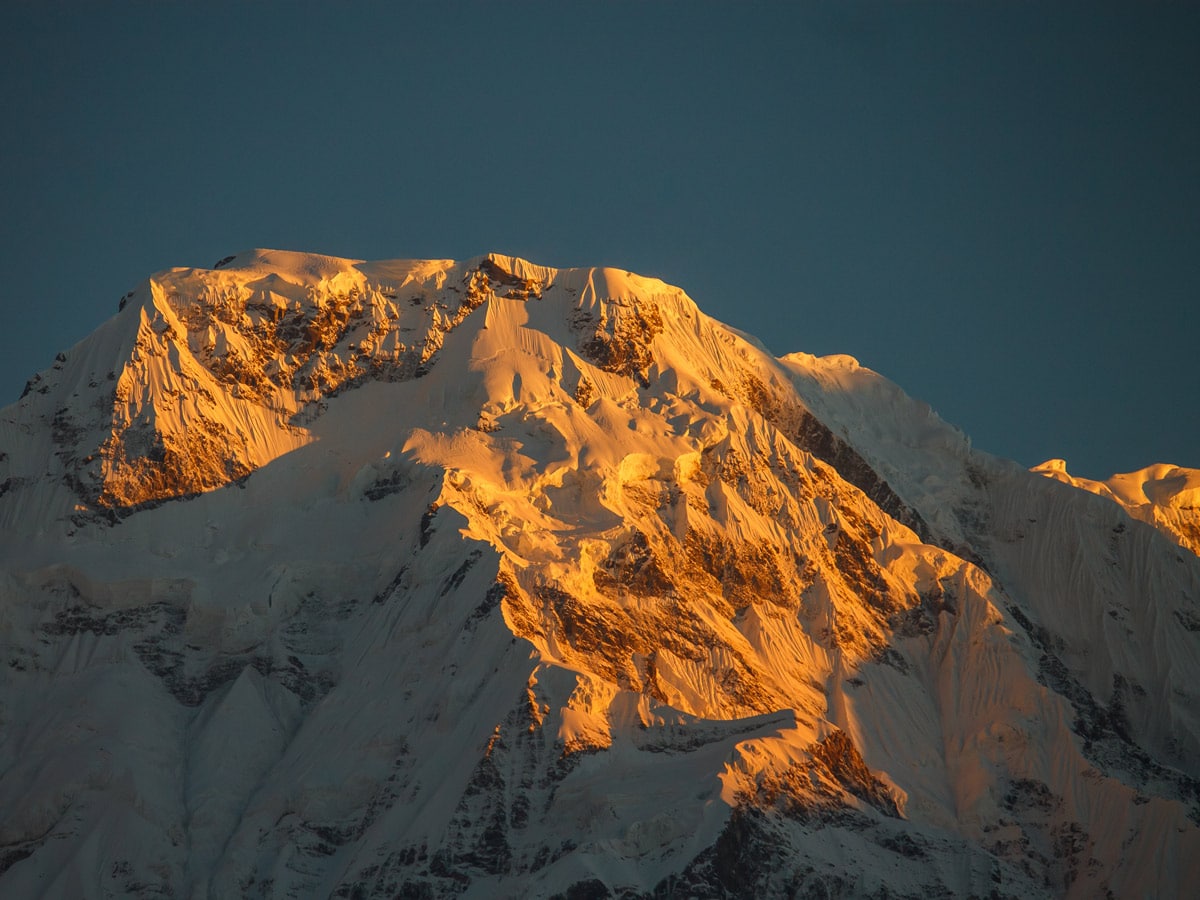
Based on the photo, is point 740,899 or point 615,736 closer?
point 740,899

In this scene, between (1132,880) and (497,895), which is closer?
(497,895)

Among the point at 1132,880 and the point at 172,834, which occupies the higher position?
the point at 1132,880

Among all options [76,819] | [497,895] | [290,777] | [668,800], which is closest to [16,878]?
[76,819]

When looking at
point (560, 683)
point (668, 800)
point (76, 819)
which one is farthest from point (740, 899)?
point (76, 819)

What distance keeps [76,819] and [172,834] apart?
729cm

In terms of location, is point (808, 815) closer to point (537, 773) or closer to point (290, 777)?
point (537, 773)

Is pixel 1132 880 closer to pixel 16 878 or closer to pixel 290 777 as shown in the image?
pixel 290 777

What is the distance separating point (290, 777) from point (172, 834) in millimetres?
10070

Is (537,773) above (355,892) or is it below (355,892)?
above

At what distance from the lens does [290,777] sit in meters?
198

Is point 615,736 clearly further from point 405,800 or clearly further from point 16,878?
point 16,878

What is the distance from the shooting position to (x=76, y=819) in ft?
636

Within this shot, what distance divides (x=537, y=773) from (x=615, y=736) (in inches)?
296

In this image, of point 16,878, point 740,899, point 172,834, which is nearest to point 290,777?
point 172,834
